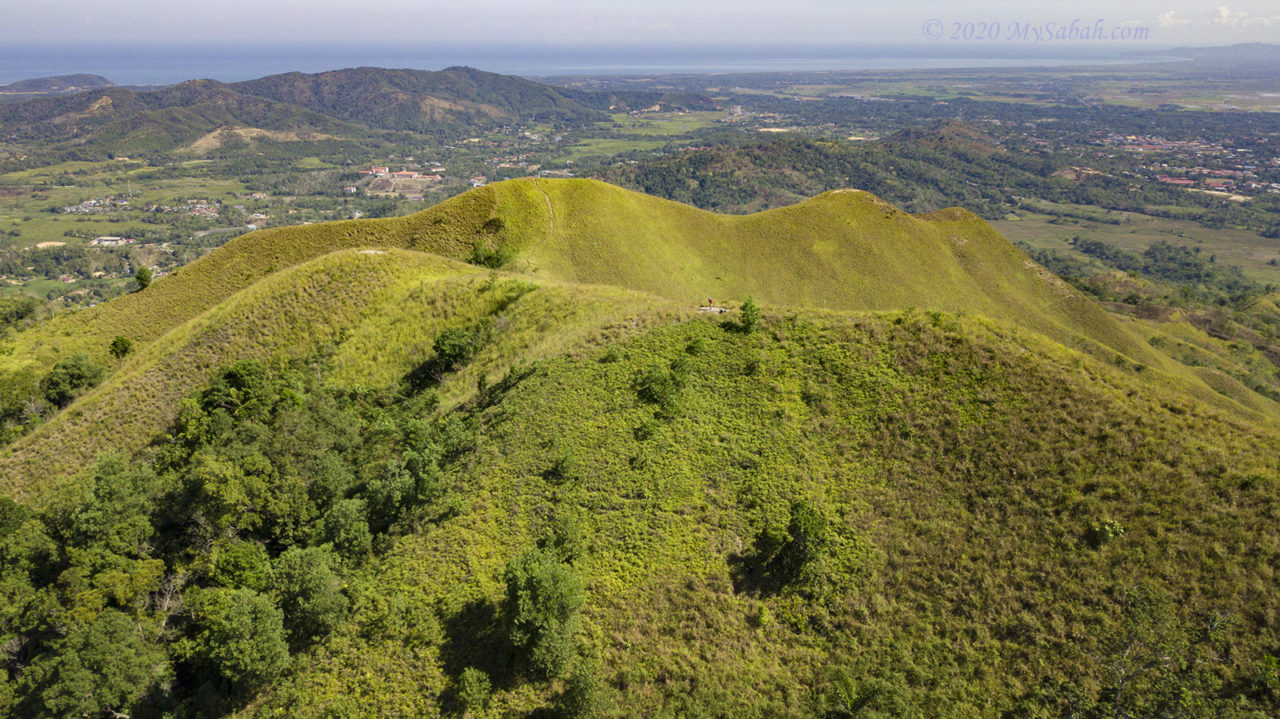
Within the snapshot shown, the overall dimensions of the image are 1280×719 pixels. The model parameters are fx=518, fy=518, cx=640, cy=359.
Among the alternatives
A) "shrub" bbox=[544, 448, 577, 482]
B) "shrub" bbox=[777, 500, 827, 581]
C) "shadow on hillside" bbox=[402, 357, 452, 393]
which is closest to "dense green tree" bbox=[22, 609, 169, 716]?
"shrub" bbox=[544, 448, 577, 482]

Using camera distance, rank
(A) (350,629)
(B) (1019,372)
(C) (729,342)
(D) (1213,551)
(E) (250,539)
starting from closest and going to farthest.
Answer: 1. (D) (1213,551)
2. (A) (350,629)
3. (B) (1019,372)
4. (E) (250,539)
5. (C) (729,342)

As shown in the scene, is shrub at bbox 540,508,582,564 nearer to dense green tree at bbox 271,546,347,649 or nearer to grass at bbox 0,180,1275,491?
dense green tree at bbox 271,546,347,649

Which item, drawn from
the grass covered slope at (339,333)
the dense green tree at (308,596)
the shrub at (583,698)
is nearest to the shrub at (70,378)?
the grass covered slope at (339,333)

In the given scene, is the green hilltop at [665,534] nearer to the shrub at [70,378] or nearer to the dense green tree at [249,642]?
the dense green tree at [249,642]

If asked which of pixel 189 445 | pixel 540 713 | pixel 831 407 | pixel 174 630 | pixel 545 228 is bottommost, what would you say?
pixel 174 630

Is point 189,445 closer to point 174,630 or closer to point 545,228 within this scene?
point 174,630

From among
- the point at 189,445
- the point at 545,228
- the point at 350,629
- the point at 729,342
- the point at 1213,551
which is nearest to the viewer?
the point at 1213,551

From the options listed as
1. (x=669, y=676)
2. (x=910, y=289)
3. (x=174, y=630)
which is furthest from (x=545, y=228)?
(x=669, y=676)
